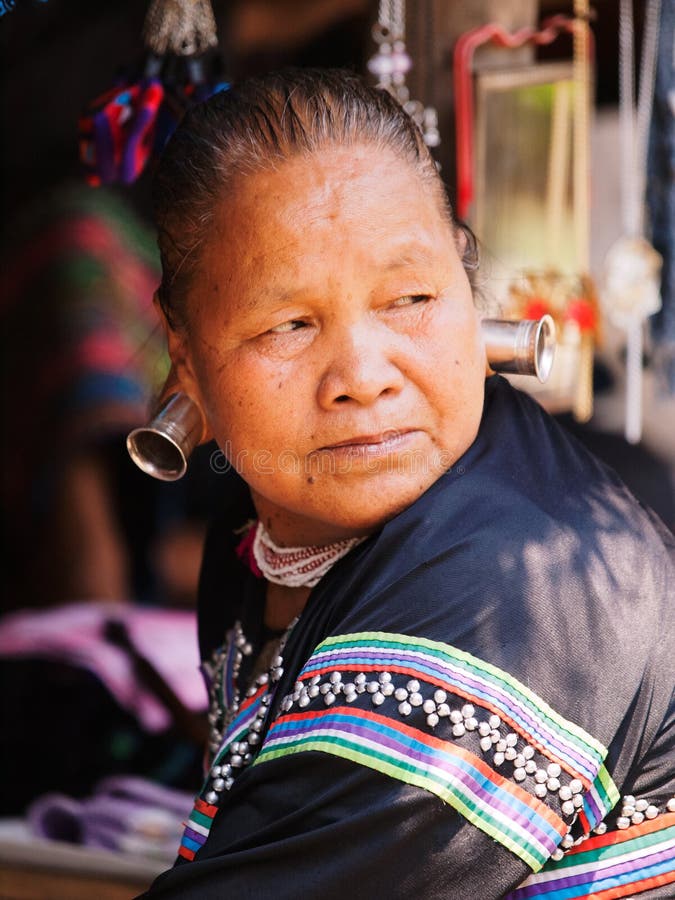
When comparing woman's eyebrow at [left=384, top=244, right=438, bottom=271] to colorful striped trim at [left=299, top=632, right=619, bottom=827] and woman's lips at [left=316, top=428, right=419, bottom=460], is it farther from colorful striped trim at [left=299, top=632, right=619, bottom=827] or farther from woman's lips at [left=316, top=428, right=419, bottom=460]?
colorful striped trim at [left=299, top=632, right=619, bottom=827]

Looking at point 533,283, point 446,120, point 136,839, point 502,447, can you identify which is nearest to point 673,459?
point 533,283

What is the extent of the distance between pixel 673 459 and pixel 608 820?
5.92 feet

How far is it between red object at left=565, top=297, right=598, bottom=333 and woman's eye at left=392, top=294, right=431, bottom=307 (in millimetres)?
1565

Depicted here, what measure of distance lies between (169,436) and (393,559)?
0.44 meters

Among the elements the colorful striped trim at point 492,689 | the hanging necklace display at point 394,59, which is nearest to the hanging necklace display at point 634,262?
the hanging necklace display at point 394,59

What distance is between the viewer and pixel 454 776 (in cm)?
124

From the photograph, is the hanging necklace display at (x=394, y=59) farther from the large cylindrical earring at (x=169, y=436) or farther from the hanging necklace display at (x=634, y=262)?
the large cylindrical earring at (x=169, y=436)

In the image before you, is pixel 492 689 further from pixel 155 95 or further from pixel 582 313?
pixel 582 313

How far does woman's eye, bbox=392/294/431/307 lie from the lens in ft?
4.88

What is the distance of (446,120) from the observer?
8.31 ft

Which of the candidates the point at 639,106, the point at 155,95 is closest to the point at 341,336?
the point at 155,95

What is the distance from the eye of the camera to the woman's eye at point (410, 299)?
149 cm

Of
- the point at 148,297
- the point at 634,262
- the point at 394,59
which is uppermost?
the point at 394,59

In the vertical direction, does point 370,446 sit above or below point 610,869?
above
